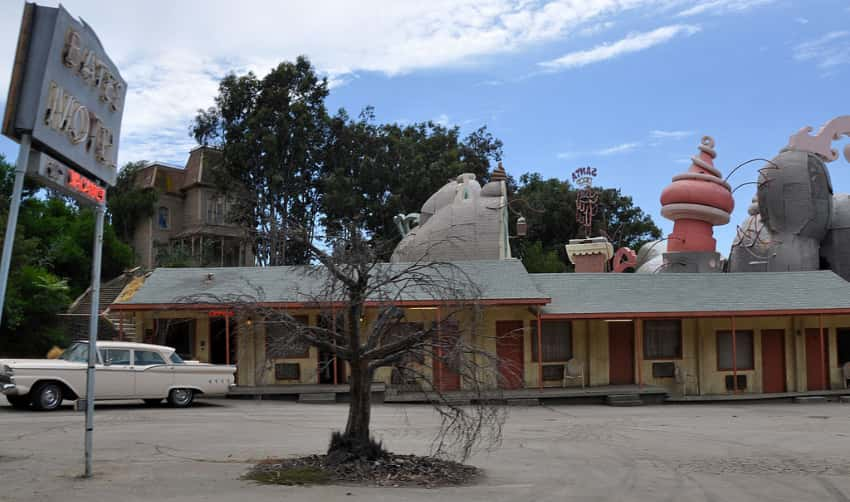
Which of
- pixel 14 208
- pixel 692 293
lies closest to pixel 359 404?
pixel 14 208

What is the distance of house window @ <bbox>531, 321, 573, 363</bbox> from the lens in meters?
24.2

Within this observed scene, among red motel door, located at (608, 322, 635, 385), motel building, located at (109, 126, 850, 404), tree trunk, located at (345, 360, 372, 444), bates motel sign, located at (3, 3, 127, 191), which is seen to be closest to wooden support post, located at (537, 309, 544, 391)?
motel building, located at (109, 126, 850, 404)

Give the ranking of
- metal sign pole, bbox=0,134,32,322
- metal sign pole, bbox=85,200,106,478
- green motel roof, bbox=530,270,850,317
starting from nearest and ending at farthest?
metal sign pole, bbox=0,134,32,322, metal sign pole, bbox=85,200,106,478, green motel roof, bbox=530,270,850,317

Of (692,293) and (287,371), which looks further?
(692,293)

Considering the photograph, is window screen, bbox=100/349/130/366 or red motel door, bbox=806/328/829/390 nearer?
window screen, bbox=100/349/130/366

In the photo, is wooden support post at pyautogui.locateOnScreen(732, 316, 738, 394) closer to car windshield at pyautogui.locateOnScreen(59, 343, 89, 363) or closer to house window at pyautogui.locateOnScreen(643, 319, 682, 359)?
house window at pyautogui.locateOnScreen(643, 319, 682, 359)

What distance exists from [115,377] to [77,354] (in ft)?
3.06

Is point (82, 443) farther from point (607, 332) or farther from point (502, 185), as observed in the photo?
point (502, 185)

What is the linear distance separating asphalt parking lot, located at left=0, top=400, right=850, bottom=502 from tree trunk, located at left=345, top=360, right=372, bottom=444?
106cm

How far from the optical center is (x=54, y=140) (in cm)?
843

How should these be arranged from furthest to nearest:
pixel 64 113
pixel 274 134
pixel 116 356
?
1. pixel 274 134
2. pixel 116 356
3. pixel 64 113

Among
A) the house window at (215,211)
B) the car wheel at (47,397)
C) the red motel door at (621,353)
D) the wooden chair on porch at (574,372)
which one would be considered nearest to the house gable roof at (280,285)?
the wooden chair on porch at (574,372)

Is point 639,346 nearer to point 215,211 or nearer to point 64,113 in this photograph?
point 64,113

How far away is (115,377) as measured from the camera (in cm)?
1792
